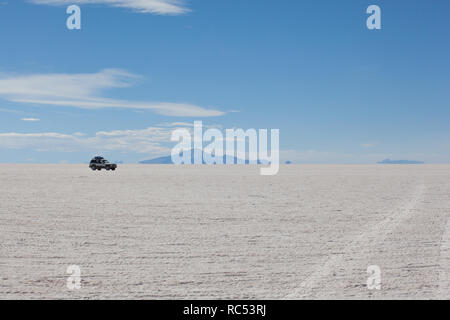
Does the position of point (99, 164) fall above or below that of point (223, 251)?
above

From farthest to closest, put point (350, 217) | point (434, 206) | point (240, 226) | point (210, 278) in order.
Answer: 1. point (434, 206)
2. point (350, 217)
3. point (240, 226)
4. point (210, 278)

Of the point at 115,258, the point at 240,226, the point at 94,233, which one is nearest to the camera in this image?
the point at 115,258

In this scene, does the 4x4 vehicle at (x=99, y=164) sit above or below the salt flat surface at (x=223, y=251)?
above

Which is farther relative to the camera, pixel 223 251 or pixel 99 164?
pixel 99 164

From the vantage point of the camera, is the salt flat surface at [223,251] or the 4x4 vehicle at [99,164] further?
the 4x4 vehicle at [99,164]

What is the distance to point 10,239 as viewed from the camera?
1177 centimetres

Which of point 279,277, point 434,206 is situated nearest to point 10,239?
point 279,277

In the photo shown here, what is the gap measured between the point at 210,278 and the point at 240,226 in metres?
6.00

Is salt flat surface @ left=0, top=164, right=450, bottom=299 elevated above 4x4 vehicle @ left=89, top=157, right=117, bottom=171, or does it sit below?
below

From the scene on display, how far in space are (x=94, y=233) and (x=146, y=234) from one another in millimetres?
1293

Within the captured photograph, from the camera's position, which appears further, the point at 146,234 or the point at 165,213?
the point at 165,213

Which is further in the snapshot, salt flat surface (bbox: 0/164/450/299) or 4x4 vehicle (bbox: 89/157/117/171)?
4x4 vehicle (bbox: 89/157/117/171)
